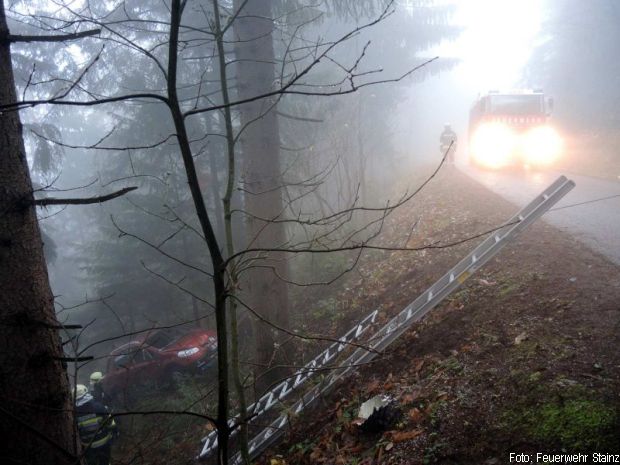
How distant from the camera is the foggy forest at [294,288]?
2.49m

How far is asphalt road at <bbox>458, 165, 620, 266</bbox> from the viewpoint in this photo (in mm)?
6484

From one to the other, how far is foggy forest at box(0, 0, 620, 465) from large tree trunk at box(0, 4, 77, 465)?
1 cm

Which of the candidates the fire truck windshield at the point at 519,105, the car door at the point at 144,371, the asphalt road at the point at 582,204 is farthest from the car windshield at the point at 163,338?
the fire truck windshield at the point at 519,105

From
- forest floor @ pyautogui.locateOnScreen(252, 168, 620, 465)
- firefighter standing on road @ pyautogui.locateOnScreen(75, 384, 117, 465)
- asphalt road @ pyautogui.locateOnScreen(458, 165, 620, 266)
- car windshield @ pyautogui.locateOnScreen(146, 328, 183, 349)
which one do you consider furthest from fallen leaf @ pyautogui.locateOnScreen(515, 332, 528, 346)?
car windshield @ pyautogui.locateOnScreen(146, 328, 183, 349)

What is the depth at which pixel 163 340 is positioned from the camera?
1222 cm

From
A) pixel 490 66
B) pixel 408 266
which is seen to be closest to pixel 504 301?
pixel 408 266

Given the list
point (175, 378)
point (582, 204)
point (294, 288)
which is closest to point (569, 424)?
point (582, 204)

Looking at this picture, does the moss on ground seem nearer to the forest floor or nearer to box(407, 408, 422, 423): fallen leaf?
the forest floor

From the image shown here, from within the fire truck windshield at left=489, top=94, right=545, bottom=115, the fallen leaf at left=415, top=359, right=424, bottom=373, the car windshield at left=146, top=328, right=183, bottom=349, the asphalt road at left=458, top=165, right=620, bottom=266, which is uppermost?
the fire truck windshield at left=489, top=94, right=545, bottom=115

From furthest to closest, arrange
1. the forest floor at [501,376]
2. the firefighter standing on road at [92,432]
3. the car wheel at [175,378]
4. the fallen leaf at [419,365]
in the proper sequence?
the car wheel at [175,378] → the firefighter standing on road at [92,432] → the fallen leaf at [419,365] → the forest floor at [501,376]

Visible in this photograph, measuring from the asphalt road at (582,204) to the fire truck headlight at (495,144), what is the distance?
118 cm

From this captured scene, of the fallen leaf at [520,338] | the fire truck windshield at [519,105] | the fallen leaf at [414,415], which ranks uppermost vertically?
the fire truck windshield at [519,105]

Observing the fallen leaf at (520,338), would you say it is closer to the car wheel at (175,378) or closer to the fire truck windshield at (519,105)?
the car wheel at (175,378)

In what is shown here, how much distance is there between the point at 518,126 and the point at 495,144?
1044 millimetres
